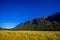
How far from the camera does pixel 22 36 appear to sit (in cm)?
1107

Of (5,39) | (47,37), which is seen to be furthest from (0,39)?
(47,37)

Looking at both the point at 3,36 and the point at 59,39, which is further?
the point at 3,36

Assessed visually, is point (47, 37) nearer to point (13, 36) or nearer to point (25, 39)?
point (25, 39)

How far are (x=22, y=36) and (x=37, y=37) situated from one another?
1.36 meters

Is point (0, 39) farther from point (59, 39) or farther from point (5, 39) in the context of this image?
point (59, 39)

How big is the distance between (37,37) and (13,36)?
6.81 feet

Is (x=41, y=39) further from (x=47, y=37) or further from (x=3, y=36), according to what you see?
(x=3, y=36)

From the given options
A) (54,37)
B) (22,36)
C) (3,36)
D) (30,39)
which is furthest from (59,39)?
(3,36)

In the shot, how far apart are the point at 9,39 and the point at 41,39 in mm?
2591

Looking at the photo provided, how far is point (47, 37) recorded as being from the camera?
34.6ft

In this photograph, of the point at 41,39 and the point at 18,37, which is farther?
the point at 18,37

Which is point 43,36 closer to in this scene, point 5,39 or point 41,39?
point 41,39

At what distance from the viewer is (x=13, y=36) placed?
11031mm

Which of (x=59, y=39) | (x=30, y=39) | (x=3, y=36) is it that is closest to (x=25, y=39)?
(x=30, y=39)
